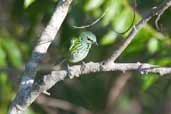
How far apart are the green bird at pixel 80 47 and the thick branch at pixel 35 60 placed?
1.36ft

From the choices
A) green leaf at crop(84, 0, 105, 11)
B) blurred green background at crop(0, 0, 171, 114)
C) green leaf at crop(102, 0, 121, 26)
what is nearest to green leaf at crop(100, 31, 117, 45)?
blurred green background at crop(0, 0, 171, 114)

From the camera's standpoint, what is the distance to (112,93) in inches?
257

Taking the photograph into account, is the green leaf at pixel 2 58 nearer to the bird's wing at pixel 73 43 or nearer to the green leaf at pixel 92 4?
the green leaf at pixel 92 4

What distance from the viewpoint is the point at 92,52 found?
595cm

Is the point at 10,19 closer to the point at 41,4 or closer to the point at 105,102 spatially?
the point at 41,4

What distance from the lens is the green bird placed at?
11.8 ft

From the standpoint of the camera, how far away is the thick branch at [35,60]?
124 inches

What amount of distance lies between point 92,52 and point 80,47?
237cm

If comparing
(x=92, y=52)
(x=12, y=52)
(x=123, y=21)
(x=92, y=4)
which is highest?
(x=92, y=4)

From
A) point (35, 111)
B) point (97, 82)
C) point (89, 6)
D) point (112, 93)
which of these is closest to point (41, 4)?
point (89, 6)

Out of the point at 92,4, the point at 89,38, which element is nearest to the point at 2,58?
the point at 92,4

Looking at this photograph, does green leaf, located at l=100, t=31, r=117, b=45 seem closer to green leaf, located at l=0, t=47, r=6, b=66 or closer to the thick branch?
green leaf, located at l=0, t=47, r=6, b=66

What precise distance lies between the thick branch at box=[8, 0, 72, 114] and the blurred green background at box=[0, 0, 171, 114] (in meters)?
0.50

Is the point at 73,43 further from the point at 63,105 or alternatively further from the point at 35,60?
the point at 63,105
